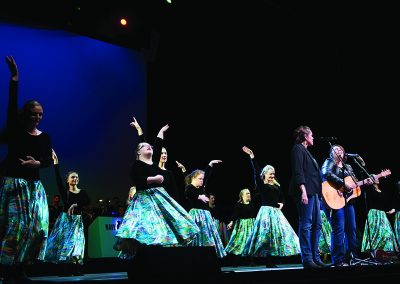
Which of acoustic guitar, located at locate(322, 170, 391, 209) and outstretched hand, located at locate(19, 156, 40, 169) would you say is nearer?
outstretched hand, located at locate(19, 156, 40, 169)

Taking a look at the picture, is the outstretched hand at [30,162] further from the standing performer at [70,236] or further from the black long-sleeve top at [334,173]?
the black long-sleeve top at [334,173]

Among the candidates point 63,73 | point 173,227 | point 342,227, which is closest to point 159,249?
point 173,227

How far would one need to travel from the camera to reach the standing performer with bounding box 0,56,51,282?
161 inches

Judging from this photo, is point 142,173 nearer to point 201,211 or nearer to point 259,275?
point 259,275

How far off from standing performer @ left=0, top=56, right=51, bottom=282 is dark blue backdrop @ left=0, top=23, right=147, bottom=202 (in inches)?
188

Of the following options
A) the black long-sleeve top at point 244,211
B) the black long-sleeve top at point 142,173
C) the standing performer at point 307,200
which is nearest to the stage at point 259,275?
the standing performer at point 307,200

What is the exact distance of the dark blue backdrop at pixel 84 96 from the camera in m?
9.53

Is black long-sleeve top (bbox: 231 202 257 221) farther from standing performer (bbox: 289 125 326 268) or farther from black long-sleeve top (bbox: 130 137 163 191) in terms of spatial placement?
black long-sleeve top (bbox: 130 137 163 191)

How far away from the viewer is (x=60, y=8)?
388 inches

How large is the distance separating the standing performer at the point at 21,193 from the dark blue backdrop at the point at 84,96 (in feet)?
15.7

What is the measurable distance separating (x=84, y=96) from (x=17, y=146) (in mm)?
6317

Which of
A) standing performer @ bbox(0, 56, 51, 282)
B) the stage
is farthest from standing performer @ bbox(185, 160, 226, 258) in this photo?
standing performer @ bbox(0, 56, 51, 282)

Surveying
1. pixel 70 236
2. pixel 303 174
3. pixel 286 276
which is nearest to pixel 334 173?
pixel 303 174

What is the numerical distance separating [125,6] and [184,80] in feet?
9.64
